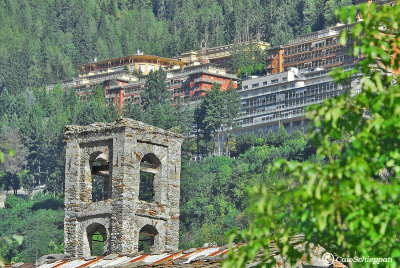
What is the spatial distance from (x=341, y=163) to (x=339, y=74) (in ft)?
3.53

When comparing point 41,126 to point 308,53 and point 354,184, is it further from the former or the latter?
point 354,184

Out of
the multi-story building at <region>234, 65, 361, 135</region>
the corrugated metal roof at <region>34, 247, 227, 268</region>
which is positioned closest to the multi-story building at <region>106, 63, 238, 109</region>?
the multi-story building at <region>234, 65, 361, 135</region>

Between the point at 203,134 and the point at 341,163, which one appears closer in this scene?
the point at 341,163

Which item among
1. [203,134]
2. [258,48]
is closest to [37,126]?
[203,134]

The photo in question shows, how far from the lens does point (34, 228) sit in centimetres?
11444

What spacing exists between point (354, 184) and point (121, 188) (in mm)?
24695

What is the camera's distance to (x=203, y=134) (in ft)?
516

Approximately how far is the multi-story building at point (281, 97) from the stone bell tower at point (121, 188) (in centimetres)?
11143

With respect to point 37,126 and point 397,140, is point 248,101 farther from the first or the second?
point 397,140

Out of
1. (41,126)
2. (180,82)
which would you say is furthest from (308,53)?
(41,126)

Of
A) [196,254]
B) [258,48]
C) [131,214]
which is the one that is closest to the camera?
[196,254]

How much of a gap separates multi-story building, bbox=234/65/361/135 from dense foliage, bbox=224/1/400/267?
135349 millimetres

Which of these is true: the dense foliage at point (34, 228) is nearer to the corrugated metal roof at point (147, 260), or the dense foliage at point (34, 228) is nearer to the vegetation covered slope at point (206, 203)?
the vegetation covered slope at point (206, 203)

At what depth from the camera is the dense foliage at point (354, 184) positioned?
1222cm
